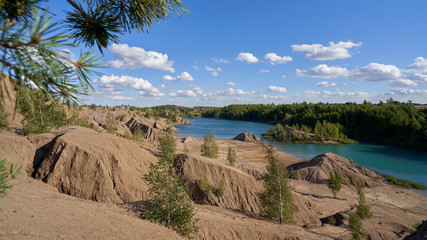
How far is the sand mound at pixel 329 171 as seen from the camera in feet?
118

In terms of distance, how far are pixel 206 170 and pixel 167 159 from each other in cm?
1357

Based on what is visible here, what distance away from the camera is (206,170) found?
2312 centimetres

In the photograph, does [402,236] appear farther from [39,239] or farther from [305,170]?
[39,239]

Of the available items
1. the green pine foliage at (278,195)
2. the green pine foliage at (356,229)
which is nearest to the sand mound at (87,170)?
the green pine foliage at (278,195)

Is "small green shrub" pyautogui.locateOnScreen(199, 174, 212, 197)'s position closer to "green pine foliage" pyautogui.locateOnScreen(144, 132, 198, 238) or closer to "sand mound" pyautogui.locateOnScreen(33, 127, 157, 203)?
"sand mound" pyautogui.locateOnScreen(33, 127, 157, 203)

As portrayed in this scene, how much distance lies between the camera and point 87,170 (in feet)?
49.4

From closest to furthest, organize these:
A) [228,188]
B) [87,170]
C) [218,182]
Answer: [87,170]
[228,188]
[218,182]

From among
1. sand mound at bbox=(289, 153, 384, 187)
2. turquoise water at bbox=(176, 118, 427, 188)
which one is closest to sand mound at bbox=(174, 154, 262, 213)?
sand mound at bbox=(289, 153, 384, 187)

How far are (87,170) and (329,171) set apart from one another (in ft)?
121

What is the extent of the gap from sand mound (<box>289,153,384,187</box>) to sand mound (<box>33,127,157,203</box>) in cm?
2961

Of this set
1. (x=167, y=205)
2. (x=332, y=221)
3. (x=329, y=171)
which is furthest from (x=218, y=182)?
(x=329, y=171)

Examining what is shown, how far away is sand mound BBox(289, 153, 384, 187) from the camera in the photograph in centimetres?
3594

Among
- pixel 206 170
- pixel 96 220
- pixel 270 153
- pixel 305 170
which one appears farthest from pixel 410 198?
pixel 96 220

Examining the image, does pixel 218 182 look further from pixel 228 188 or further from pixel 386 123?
pixel 386 123
